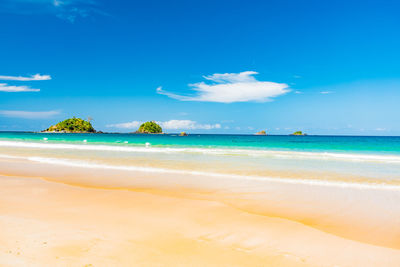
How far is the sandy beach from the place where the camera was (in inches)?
131

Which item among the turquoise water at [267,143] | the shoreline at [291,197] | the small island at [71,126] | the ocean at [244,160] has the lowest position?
Answer: the shoreline at [291,197]

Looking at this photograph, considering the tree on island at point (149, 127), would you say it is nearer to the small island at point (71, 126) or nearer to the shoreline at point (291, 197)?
the small island at point (71, 126)

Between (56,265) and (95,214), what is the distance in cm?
221

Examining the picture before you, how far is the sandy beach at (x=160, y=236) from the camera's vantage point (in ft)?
10.9

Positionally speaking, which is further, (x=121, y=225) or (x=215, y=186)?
(x=215, y=186)

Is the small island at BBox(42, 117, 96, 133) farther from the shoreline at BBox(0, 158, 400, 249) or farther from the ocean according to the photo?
the shoreline at BBox(0, 158, 400, 249)

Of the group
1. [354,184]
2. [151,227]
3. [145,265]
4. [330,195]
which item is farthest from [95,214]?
[354,184]

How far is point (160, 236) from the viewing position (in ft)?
13.4

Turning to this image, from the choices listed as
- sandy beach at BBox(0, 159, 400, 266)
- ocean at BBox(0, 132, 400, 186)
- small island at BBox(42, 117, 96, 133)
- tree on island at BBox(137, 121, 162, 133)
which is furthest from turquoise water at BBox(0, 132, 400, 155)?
tree on island at BBox(137, 121, 162, 133)

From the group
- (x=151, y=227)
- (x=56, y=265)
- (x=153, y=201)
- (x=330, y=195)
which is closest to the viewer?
(x=56, y=265)

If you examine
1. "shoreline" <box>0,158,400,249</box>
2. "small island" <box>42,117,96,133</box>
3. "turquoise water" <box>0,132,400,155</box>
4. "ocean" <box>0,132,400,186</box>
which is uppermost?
"small island" <box>42,117,96,133</box>

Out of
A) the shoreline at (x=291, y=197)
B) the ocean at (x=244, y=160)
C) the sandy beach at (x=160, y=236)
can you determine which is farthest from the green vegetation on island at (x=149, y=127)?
the sandy beach at (x=160, y=236)

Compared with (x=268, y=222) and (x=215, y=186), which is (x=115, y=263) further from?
(x=215, y=186)

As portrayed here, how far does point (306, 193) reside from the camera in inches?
296
